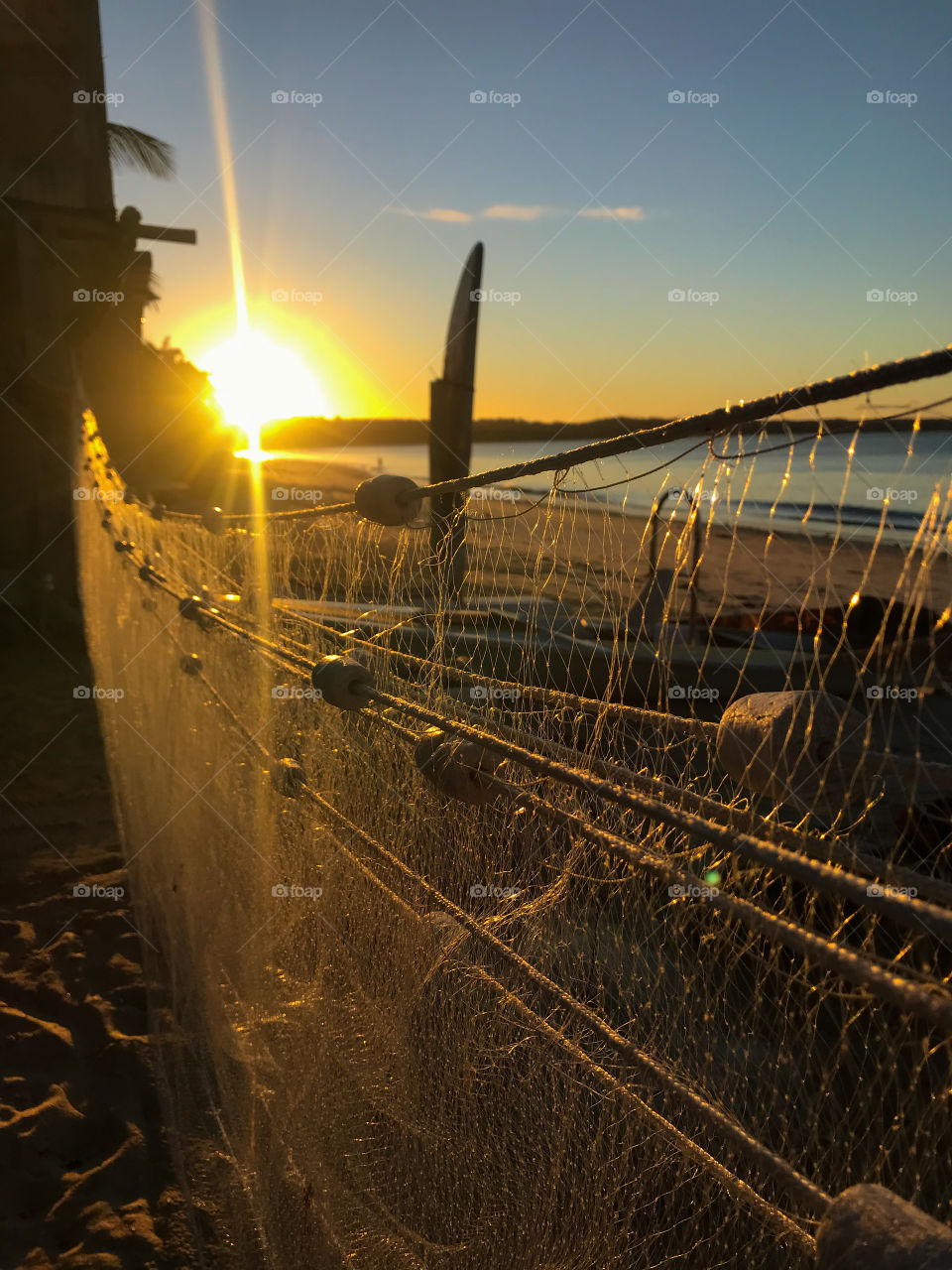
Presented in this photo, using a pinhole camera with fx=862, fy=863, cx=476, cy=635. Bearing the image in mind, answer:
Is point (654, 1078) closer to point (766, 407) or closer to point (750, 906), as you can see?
point (750, 906)

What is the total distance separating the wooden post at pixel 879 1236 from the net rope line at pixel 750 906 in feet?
0.41

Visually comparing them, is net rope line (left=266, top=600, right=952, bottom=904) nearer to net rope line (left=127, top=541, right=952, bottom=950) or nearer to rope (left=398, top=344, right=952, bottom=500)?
net rope line (left=127, top=541, right=952, bottom=950)

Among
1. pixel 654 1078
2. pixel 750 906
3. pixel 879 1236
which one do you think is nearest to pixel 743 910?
pixel 750 906

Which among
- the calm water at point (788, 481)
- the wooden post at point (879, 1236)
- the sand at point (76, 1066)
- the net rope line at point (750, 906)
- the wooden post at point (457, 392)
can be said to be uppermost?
the wooden post at point (457, 392)

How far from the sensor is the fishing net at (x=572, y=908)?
2.68ft

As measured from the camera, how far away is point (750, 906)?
812 millimetres

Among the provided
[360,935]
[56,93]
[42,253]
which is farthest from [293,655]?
[56,93]

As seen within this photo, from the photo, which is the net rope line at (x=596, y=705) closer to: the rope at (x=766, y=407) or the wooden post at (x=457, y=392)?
the rope at (x=766, y=407)

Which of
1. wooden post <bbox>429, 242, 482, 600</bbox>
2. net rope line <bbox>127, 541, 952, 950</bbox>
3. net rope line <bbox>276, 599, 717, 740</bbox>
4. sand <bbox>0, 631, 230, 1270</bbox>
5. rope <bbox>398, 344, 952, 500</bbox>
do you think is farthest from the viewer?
wooden post <bbox>429, 242, 482, 600</bbox>

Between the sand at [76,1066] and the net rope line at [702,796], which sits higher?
the net rope line at [702,796]

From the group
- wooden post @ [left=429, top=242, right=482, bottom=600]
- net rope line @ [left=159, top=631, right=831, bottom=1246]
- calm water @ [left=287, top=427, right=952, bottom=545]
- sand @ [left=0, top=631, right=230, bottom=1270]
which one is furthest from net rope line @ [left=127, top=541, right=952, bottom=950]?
wooden post @ [left=429, top=242, right=482, bottom=600]

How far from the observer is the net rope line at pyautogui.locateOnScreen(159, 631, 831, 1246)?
83 centimetres

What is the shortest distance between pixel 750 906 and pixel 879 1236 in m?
0.27

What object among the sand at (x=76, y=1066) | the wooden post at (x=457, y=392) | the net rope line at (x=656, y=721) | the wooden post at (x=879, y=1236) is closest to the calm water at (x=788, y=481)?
the net rope line at (x=656, y=721)
